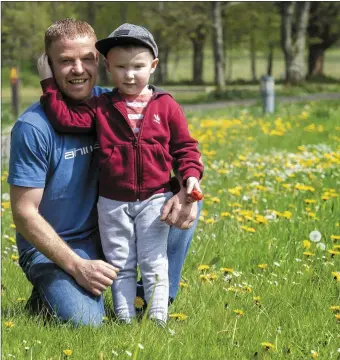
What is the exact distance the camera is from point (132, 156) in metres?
3.72

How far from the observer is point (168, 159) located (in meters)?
3.84

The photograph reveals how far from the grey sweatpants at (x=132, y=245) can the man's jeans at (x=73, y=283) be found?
0.46ft

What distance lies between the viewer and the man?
147 inches

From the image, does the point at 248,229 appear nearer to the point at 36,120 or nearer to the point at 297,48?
the point at 36,120

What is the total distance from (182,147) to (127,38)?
57 centimetres

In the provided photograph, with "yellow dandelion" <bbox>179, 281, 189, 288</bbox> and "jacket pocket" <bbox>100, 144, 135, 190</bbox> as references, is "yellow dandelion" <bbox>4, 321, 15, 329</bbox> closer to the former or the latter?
"jacket pocket" <bbox>100, 144, 135, 190</bbox>

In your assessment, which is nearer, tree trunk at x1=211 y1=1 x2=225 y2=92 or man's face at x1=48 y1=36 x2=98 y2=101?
man's face at x1=48 y1=36 x2=98 y2=101

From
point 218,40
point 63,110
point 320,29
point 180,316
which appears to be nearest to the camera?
point 180,316

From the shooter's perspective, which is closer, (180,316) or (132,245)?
(180,316)

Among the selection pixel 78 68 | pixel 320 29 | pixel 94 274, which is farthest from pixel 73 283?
pixel 320 29

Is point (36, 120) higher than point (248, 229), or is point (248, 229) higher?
point (36, 120)

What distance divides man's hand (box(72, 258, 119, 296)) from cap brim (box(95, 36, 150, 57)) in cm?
98

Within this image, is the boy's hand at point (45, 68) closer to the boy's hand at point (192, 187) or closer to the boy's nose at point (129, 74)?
the boy's nose at point (129, 74)

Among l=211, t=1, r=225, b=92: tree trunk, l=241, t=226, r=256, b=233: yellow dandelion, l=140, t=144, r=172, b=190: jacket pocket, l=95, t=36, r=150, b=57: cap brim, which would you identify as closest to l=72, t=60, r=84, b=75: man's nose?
l=95, t=36, r=150, b=57: cap brim
